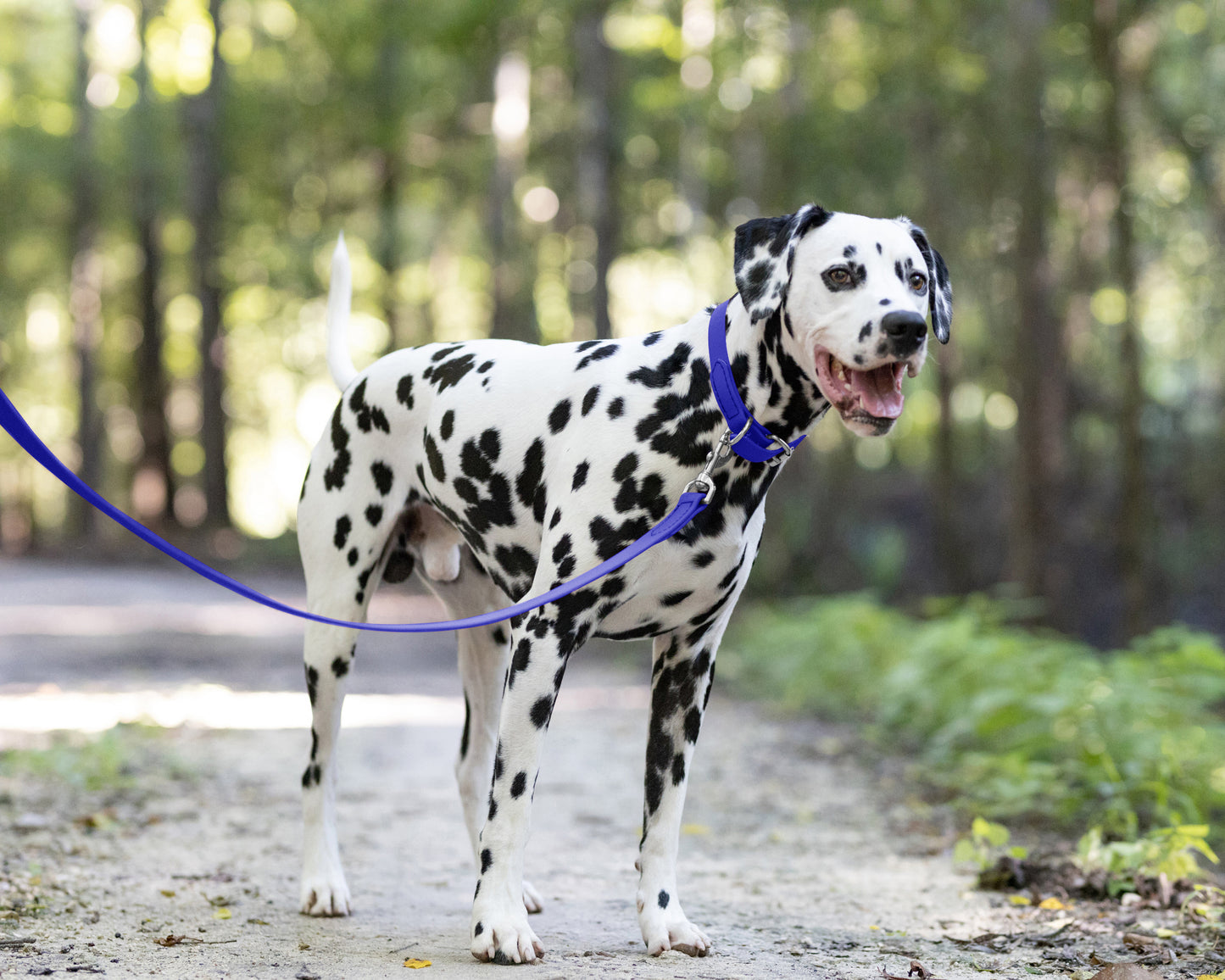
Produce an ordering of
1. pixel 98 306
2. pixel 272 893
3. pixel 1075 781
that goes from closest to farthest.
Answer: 1. pixel 272 893
2. pixel 1075 781
3. pixel 98 306

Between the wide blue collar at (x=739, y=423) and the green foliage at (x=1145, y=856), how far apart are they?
2.39 m

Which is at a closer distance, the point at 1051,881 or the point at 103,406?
the point at 1051,881

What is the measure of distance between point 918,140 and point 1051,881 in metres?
15.1

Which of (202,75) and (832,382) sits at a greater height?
(202,75)

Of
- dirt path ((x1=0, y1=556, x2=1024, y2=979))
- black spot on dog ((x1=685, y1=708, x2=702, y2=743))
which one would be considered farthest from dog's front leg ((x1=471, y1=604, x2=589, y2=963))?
black spot on dog ((x1=685, y1=708, x2=702, y2=743))

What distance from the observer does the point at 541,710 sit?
13.0 ft

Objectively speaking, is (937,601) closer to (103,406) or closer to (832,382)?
(832,382)

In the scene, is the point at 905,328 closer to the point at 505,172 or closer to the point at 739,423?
the point at 739,423

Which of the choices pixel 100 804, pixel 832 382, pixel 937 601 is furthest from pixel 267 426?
pixel 832 382

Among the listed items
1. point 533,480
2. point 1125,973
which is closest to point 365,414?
point 533,480

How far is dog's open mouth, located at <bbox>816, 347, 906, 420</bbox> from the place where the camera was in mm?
3549

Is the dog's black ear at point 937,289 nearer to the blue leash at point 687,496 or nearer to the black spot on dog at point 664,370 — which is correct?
the blue leash at point 687,496

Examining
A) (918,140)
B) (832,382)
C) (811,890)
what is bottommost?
(811,890)

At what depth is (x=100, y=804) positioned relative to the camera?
6320mm
